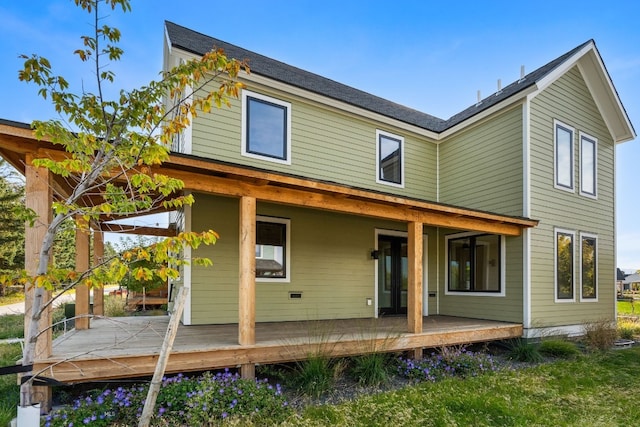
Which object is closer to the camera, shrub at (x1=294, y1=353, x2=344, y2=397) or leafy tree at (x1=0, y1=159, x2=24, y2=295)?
shrub at (x1=294, y1=353, x2=344, y2=397)

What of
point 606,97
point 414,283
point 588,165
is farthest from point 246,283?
point 606,97

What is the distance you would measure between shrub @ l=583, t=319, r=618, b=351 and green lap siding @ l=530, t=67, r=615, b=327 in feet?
1.74

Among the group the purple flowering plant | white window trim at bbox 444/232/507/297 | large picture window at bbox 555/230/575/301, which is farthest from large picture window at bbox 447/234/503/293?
the purple flowering plant

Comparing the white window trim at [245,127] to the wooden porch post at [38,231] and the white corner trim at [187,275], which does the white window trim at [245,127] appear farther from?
the wooden porch post at [38,231]

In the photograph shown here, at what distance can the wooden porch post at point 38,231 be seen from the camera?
12.4 feet

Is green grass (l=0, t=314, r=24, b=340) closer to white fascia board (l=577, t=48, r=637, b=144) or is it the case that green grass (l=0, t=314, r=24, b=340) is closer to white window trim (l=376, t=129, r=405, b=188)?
white window trim (l=376, t=129, r=405, b=188)

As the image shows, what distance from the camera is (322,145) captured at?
8.62 meters

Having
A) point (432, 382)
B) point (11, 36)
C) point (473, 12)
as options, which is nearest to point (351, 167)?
point (432, 382)

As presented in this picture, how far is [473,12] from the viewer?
46.2ft

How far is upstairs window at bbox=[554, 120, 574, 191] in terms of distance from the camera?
907 centimetres

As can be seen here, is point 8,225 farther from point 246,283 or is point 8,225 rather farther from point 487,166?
point 487,166

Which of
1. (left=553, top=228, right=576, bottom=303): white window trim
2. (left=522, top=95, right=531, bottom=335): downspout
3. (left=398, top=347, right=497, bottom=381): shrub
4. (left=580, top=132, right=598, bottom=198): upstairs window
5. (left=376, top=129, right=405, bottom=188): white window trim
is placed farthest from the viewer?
(left=580, top=132, right=598, bottom=198): upstairs window

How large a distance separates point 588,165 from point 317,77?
7.52 m

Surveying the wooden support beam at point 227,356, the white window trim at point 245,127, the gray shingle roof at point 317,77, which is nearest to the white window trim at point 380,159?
the gray shingle roof at point 317,77
